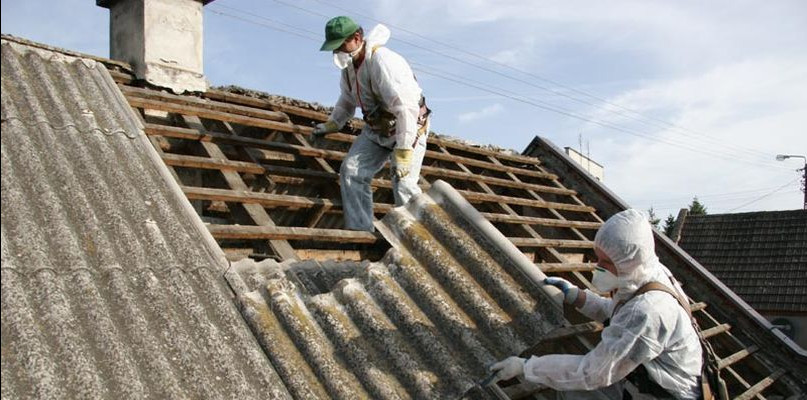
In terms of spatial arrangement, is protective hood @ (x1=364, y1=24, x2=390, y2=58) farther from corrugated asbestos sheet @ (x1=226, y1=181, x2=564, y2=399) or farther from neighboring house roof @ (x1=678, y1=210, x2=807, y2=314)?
neighboring house roof @ (x1=678, y1=210, x2=807, y2=314)

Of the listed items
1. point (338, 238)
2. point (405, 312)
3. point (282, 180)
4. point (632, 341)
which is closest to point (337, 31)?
point (282, 180)

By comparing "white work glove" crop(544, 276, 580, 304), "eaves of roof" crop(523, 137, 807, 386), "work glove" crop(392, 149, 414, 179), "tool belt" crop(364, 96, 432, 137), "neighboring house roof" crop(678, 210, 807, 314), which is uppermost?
"tool belt" crop(364, 96, 432, 137)

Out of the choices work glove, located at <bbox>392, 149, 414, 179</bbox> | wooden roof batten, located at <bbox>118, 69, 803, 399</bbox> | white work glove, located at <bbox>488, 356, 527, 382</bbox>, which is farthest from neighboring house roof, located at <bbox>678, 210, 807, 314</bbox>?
white work glove, located at <bbox>488, 356, 527, 382</bbox>

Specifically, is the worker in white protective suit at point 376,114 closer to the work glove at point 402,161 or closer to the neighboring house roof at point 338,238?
the work glove at point 402,161

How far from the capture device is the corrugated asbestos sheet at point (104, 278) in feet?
6.73

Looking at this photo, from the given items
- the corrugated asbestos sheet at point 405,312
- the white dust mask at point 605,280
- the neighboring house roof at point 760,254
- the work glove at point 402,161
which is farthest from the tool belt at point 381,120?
the neighboring house roof at point 760,254

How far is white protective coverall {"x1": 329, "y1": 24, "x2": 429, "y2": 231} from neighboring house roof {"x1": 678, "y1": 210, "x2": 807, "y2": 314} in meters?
15.1

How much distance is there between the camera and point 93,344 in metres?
2.14

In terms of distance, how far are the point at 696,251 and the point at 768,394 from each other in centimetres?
1477

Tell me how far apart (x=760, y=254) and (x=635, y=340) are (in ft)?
56.2

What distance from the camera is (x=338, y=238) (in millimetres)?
3432

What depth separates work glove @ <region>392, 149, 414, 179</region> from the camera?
3.91m

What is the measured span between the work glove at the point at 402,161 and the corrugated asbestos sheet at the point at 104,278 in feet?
4.06

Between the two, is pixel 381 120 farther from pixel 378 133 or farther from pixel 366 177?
pixel 366 177
